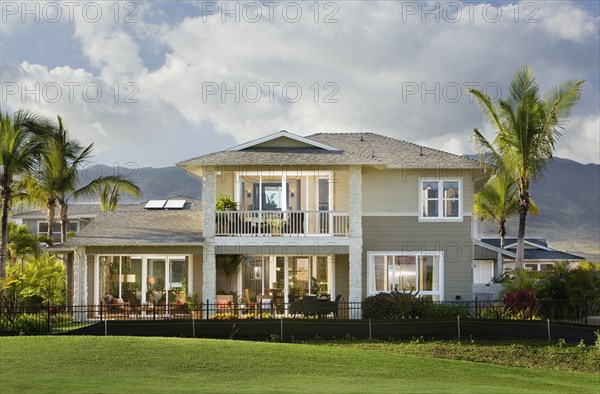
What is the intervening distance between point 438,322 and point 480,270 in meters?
31.0

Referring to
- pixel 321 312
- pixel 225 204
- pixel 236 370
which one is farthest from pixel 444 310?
pixel 236 370

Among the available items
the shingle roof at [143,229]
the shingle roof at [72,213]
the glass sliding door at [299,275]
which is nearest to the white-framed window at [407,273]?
the glass sliding door at [299,275]

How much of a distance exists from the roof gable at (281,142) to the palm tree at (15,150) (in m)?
7.38

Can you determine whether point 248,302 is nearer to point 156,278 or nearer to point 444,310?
point 156,278

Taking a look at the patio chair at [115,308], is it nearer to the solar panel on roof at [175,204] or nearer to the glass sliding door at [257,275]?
the glass sliding door at [257,275]

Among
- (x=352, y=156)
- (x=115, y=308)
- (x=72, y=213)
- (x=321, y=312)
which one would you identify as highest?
(x=352, y=156)

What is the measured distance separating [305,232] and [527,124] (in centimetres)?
1045

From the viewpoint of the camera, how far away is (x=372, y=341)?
25859 mm

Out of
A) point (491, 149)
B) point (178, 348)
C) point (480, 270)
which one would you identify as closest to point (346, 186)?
point (491, 149)

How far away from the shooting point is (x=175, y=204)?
42.3 metres

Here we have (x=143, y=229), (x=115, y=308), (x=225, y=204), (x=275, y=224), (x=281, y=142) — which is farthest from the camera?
(x=143, y=229)

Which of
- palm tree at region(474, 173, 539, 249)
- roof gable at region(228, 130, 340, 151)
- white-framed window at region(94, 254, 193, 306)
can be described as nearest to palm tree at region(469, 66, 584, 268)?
roof gable at region(228, 130, 340, 151)

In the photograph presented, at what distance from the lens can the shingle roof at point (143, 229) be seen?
31297mm

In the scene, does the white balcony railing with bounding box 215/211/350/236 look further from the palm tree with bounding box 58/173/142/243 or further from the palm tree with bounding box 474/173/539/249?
the palm tree with bounding box 474/173/539/249
